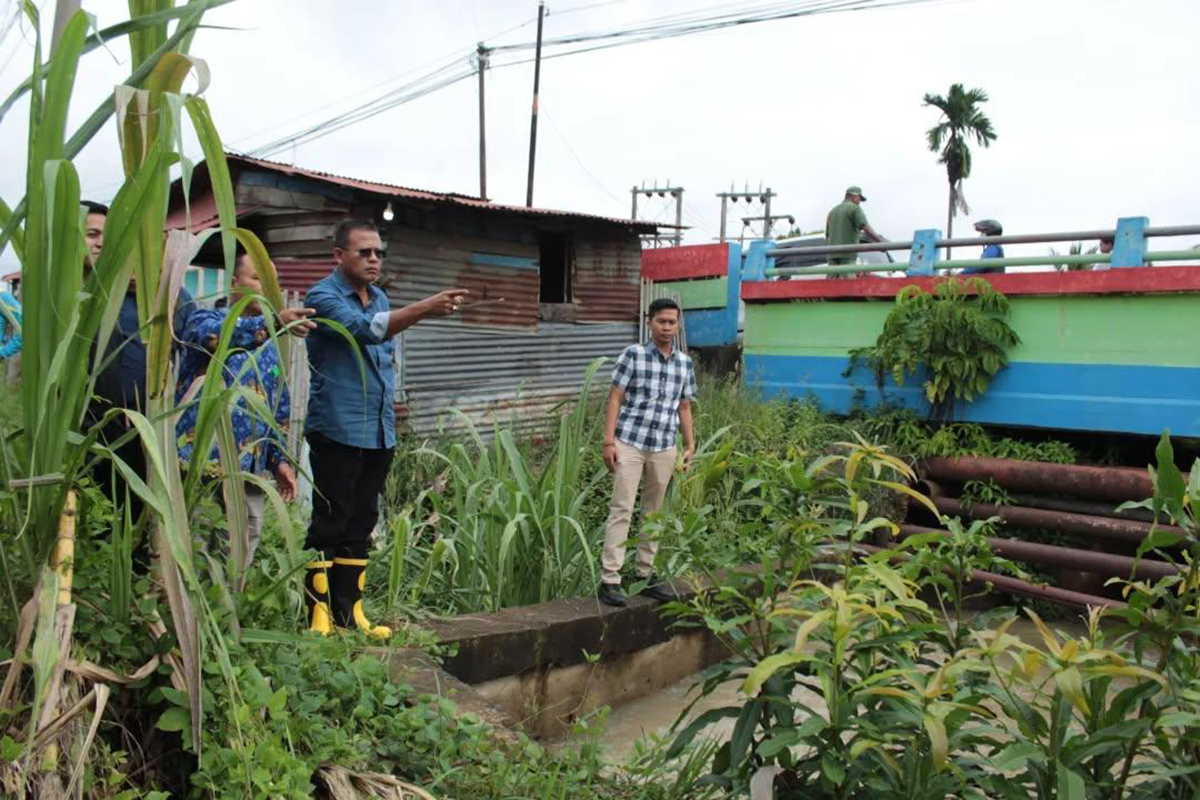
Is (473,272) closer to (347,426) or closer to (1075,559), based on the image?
(1075,559)

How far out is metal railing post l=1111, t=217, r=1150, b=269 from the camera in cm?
711

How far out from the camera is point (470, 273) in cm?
902

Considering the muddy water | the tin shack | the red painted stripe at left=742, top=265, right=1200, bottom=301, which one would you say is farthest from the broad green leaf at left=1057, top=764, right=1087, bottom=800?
the red painted stripe at left=742, top=265, right=1200, bottom=301

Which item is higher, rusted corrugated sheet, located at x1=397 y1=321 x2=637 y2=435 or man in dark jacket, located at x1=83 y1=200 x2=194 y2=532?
man in dark jacket, located at x1=83 y1=200 x2=194 y2=532

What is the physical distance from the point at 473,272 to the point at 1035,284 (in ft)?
15.9

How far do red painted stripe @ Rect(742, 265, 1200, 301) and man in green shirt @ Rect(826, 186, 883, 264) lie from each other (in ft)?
2.62

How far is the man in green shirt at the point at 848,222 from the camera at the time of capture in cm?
947

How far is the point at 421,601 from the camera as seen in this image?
4.58m

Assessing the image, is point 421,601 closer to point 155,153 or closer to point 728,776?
point 728,776

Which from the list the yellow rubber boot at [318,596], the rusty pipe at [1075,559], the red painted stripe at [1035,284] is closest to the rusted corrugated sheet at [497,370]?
the red painted stripe at [1035,284]

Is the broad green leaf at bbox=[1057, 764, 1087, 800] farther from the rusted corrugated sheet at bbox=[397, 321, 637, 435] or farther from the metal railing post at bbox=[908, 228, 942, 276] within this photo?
the metal railing post at bbox=[908, 228, 942, 276]

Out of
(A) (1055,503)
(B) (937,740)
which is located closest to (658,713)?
(B) (937,740)

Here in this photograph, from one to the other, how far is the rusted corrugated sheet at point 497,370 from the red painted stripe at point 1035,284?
1.77 metres

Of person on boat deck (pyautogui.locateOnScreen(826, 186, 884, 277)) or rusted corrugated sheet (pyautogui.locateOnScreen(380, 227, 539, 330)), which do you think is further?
person on boat deck (pyautogui.locateOnScreen(826, 186, 884, 277))
